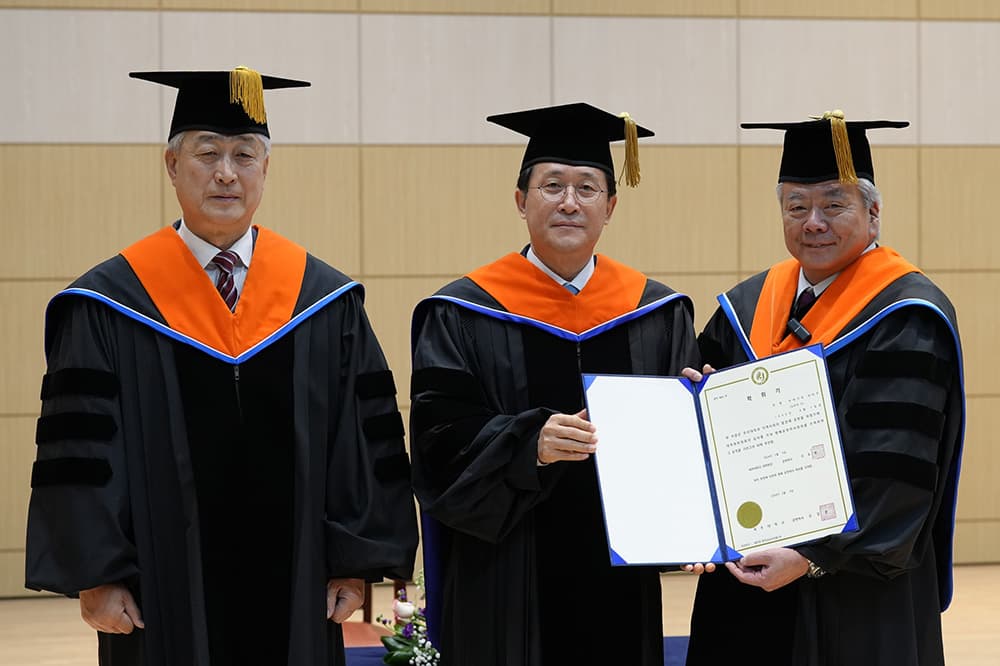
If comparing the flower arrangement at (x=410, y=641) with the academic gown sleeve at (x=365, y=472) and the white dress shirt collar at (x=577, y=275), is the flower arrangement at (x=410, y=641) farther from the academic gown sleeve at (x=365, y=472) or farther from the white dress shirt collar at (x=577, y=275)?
the white dress shirt collar at (x=577, y=275)

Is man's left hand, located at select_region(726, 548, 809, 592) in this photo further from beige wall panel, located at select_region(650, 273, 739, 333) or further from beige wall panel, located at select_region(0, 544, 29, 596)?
beige wall panel, located at select_region(0, 544, 29, 596)

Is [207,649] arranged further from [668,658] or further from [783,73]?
[783,73]

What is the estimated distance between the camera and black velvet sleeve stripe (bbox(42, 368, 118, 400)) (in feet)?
9.44

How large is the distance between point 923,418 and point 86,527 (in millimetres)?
2035

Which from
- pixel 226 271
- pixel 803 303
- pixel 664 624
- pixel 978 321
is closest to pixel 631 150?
pixel 803 303

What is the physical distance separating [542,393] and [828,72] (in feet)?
16.4

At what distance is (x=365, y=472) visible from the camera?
3043 millimetres

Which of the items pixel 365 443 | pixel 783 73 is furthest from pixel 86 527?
pixel 783 73

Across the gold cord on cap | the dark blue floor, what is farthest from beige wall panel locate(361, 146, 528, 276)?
the gold cord on cap

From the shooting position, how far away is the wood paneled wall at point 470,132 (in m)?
6.92

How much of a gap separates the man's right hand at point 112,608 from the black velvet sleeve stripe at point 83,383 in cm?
46

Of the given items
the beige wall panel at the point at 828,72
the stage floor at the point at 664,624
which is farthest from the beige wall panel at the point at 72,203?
the beige wall panel at the point at 828,72

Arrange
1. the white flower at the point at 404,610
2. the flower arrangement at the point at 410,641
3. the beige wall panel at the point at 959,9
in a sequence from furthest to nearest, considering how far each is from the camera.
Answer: the beige wall panel at the point at 959,9
the white flower at the point at 404,610
the flower arrangement at the point at 410,641

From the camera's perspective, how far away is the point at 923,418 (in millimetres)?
2988
